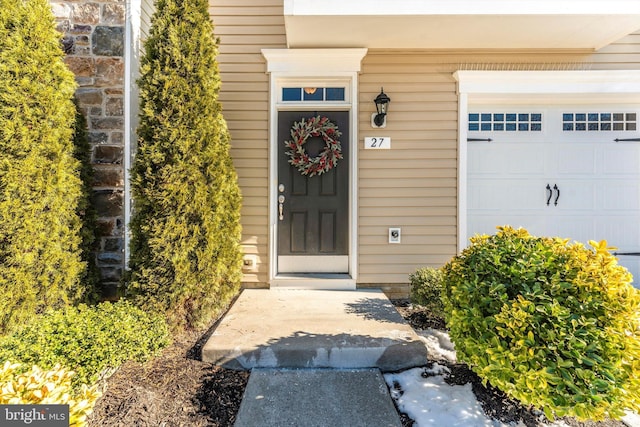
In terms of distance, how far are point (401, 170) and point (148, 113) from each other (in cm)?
251

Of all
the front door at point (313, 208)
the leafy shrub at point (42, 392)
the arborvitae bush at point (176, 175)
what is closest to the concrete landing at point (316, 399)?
the leafy shrub at point (42, 392)

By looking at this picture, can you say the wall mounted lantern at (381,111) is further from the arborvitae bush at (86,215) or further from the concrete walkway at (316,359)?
the arborvitae bush at (86,215)

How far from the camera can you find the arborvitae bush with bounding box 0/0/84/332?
2262 mm

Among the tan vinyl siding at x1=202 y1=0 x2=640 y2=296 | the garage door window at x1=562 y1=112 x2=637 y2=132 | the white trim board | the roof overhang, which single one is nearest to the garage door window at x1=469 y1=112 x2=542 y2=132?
the garage door window at x1=562 y1=112 x2=637 y2=132

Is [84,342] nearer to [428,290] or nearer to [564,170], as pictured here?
[428,290]

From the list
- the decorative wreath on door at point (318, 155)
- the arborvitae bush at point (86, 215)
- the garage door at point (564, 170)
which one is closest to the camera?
the arborvitae bush at point (86, 215)

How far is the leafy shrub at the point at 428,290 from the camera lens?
2.97 m

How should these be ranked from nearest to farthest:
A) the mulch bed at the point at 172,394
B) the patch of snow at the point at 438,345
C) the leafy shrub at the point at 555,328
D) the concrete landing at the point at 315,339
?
the leafy shrub at the point at 555,328
the mulch bed at the point at 172,394
the concrete landing at the point at 315,339
the patch of snow at the point at 438,345

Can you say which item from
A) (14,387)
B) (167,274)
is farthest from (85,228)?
(14,387)

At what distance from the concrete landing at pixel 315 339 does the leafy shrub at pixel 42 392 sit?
91 cm

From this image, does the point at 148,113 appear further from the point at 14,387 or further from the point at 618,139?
the point at 618,139

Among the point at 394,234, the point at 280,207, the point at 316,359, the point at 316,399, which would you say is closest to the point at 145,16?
the point at 280,207

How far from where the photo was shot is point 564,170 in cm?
389

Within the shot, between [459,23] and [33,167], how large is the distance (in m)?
3.69
